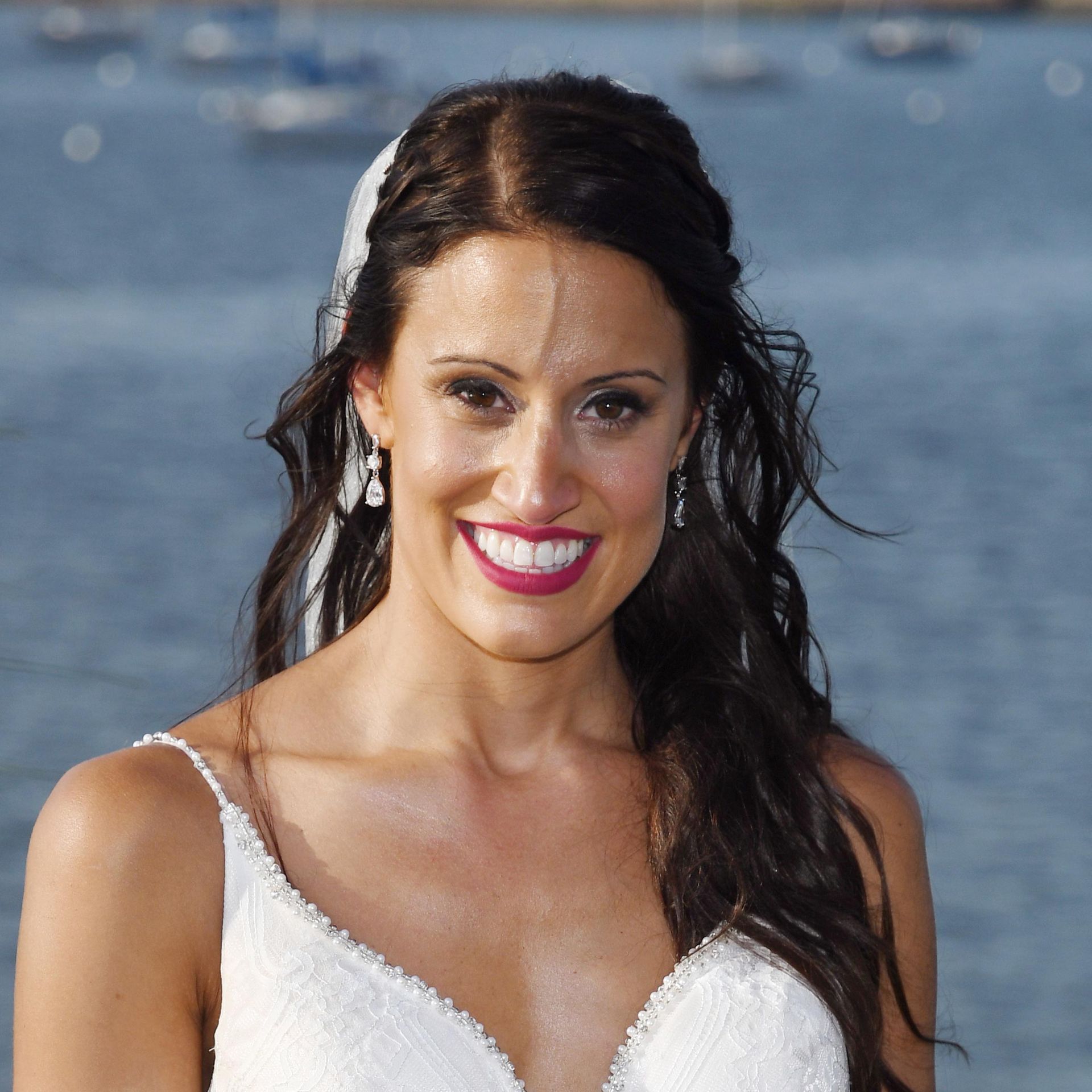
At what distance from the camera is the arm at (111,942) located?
258 cm

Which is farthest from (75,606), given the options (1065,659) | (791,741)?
(791,741)

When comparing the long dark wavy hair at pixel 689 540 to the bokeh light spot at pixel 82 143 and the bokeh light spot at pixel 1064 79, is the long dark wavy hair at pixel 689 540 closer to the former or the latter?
the bokeh light spot at pixel 82 143

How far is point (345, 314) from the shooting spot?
3184 millimetres

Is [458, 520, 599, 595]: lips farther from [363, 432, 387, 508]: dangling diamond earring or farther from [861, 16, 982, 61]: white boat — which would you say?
[861, 16, 982, 61]: white boat

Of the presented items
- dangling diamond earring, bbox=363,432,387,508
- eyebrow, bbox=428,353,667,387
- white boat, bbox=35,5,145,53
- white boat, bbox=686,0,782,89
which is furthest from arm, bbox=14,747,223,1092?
white boat, bbox=35,5,145,53

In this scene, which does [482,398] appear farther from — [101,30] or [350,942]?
[101,30]

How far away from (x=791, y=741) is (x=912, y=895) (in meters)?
0.33

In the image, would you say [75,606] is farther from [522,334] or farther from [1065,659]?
[522,334]

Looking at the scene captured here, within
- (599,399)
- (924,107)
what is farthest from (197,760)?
(924,107)

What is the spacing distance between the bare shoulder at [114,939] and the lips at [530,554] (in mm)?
587

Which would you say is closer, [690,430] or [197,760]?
[197,760]

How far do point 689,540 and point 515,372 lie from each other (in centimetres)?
78

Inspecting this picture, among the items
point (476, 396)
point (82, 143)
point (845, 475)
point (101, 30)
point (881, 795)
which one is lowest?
point (101, 30)

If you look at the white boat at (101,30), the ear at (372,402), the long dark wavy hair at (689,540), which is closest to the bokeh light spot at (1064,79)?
the white boat at (101,30)
